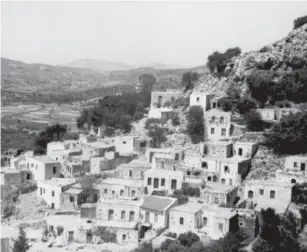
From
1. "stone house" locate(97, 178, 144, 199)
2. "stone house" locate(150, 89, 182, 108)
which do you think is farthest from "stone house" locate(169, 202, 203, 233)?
"stone house" locate(150, 89, 182, 108)

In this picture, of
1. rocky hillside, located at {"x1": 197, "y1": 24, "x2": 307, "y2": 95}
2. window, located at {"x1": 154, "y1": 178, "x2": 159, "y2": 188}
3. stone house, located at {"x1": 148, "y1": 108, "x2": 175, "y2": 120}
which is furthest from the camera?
rocky hillside, located at {"x1": 197, "y1": 24, "x2": 307, "y2": 95}

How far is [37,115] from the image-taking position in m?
103

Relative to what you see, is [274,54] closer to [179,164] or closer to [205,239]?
[179,164]

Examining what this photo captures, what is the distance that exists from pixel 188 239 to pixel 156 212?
→ 3368 millimetres

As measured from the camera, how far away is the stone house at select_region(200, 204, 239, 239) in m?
29.6

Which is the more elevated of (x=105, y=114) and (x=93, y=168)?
(x=105, y=114)

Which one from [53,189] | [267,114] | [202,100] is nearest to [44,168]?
[53,189]

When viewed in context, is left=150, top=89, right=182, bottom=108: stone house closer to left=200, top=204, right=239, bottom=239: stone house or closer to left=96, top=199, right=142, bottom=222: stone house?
left=96, top=199, right=142, bottom=222: stone house

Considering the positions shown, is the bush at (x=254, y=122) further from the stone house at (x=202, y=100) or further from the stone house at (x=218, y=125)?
the stone house at (x=202, y=100)

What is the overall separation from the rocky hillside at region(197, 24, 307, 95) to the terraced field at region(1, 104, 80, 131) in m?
31.1

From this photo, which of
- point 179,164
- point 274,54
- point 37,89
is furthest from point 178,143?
point 37,89

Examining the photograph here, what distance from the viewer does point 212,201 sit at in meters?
33.9

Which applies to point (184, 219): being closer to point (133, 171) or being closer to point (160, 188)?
point (160, 188)

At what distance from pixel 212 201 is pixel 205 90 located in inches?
981
